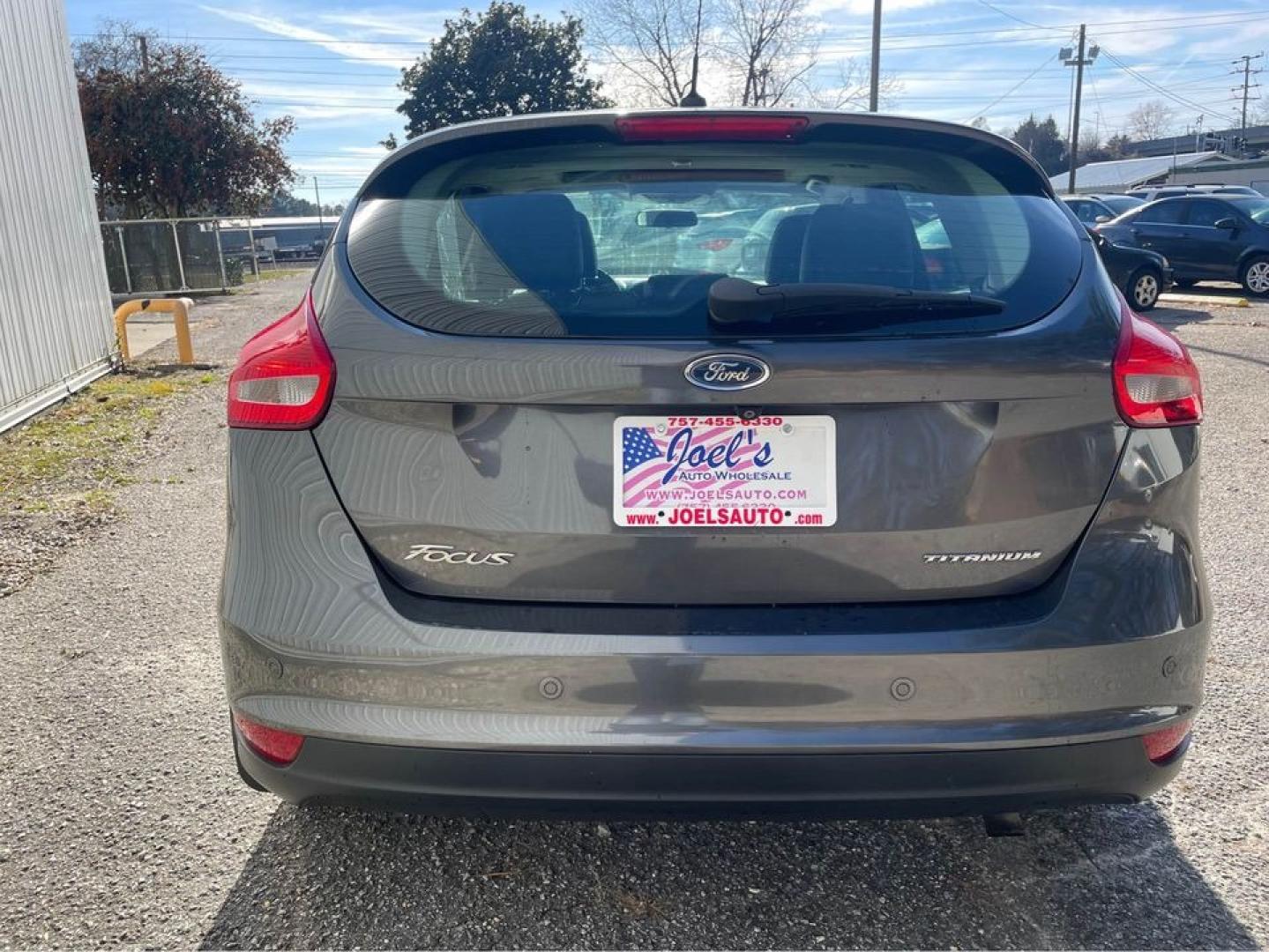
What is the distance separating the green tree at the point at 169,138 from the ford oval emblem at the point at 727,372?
28.3 m

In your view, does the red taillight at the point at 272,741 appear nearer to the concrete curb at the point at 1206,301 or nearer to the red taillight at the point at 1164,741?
the red taillight at the point at 1164,741

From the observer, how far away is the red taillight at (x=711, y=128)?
6.99 feet

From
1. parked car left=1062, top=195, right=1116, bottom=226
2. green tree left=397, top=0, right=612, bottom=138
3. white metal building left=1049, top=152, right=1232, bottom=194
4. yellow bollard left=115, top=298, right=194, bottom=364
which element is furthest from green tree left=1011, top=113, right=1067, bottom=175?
yellow bollard left=115, top=298, right=194, bottom=364

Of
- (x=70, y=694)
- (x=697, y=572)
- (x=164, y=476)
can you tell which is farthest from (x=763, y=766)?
(x=164, y=476)

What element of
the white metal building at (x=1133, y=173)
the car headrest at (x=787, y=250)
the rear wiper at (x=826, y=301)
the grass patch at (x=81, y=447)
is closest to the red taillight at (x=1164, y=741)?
the rear wiper at (x=826, y=301)

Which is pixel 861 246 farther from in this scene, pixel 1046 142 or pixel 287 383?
pixel 1046 142

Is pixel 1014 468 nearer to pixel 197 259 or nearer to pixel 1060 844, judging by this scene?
pixel 1060 844

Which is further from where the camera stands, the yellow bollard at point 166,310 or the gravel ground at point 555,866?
the yellow bollard at point 166,310

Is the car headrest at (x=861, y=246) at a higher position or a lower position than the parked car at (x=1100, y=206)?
higher

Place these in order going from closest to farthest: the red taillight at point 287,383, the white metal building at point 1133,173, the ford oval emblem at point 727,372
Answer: the ford oval emblem at point 727,372, the red taillight at point 287,383, the white metal building at point 1133,173

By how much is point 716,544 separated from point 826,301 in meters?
0.50

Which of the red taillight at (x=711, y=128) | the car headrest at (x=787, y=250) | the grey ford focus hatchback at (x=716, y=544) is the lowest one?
the grey ford focus hatchback at (x=716, y=544)

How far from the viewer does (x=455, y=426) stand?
190cm

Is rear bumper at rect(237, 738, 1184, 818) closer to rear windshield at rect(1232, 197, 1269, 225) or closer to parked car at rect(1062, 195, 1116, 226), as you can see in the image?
rear windshield at rect(1232, 197, 1269, 225)
